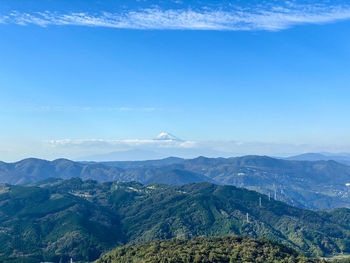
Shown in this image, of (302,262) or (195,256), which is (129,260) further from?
(302,262)

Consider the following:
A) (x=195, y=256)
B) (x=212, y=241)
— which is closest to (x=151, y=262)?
(x=195, y=256)

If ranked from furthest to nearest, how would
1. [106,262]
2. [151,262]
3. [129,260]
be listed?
[106,262] → [129,260] → [151,262]

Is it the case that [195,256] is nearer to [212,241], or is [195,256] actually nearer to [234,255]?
[234,255]

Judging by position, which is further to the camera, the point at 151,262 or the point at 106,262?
the point at 106,262

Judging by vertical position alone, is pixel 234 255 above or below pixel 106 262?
above

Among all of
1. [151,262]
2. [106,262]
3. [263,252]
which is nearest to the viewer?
[151,262]

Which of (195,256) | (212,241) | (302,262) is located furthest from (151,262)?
(302,262)
